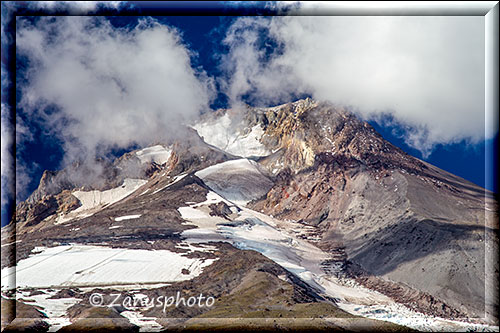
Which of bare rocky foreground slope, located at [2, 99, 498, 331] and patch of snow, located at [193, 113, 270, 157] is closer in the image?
bare rocky foreground slope, located at [2, 99, 498, 331]

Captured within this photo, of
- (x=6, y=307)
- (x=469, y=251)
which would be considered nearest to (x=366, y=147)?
(x=469, y=251)

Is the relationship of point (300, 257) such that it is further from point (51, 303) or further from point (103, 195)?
point (103, 195)

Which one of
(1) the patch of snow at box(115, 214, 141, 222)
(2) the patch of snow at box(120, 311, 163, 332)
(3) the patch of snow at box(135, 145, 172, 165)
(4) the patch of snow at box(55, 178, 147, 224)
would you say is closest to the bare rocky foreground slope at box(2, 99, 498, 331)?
(2) the patch of snow at box(120, 311, 163, 332)

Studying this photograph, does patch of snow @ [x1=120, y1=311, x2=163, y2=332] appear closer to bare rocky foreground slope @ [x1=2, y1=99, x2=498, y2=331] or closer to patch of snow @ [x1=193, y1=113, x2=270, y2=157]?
bare rocky foreground slope @ [x1=2, y1=99, x2=498, y2=331]

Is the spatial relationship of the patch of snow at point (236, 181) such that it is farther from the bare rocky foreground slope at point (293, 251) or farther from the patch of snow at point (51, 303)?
the patch of snow at point (51, 303)

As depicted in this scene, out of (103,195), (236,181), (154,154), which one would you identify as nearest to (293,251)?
(236,181)

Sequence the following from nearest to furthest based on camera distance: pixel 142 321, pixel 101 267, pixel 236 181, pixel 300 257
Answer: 1. pixel 142 321
2. pixel 101 267
3. pixel 300 257
4. pixel 236 181
